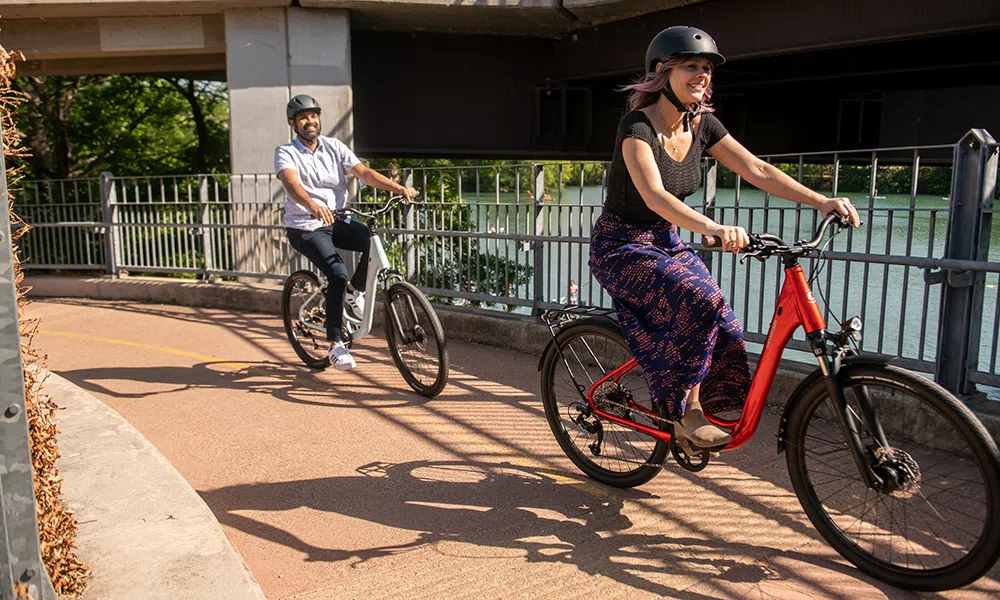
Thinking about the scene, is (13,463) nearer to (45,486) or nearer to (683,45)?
(45,486)

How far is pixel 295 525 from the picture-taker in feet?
12.8

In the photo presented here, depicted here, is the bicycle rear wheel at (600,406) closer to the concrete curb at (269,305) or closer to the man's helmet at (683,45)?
the man's helmet at (683,45)

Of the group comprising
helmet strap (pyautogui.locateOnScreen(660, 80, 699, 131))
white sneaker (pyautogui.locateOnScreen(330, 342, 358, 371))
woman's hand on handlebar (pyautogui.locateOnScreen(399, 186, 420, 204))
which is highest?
helmet strap (pyautogui.locateOnScreen(660, 80, 699, 131))

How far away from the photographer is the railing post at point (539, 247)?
7.46 metres

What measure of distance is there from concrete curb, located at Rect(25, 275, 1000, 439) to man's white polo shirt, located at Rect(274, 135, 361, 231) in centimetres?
187

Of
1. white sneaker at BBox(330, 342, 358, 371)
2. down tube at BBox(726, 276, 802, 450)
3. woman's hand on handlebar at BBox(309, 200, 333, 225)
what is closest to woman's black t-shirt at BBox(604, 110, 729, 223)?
down tube at BBox(726, 276, 802, 450)

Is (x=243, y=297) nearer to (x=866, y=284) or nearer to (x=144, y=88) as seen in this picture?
(x=866, y=284)

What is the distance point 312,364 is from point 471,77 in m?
10.5

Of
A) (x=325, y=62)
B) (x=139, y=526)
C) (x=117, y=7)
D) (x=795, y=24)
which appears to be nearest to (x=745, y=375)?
(x=139, y=526)

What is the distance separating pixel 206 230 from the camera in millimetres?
11312

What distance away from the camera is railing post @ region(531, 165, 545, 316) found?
746 cm

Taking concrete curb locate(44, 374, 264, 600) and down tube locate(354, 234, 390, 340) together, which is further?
down tube locate(354, 234, 390, 340)

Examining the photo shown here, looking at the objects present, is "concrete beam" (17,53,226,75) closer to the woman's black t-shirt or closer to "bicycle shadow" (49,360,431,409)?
"bicycle shadow" (49,360,431,409)

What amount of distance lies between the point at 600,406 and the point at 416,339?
2.13 meters
